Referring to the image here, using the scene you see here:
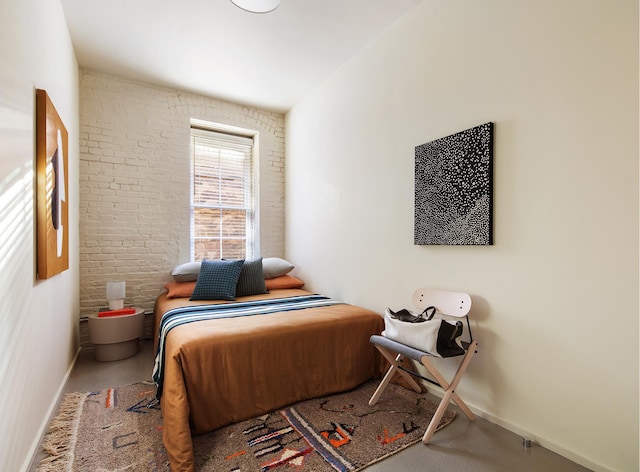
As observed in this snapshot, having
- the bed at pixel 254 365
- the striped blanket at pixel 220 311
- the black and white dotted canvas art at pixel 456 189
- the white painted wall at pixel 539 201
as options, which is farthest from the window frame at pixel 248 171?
the black and white dotted canvas art at pixel 456 189

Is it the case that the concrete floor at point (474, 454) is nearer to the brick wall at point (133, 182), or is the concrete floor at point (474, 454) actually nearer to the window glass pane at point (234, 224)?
the brick wall at point (133, 182)

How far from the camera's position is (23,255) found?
166 centimetres

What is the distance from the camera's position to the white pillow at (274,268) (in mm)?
4108

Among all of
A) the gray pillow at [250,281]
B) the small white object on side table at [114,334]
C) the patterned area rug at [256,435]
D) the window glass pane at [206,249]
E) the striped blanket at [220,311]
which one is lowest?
the patterned area rug at [256,435]

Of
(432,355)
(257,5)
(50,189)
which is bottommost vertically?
(432,355)

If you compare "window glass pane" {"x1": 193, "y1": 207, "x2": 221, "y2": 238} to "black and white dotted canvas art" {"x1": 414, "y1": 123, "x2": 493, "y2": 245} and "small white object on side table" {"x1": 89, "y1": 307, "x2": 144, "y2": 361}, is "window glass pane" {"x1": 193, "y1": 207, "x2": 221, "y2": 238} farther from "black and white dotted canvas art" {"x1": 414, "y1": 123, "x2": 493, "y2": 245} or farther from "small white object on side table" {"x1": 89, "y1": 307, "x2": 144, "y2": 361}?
"black and white dotted canvas art" {"x1": 414, "y1": 123, "x2": 493, "y2": 245}

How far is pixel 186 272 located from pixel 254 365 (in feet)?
6.25

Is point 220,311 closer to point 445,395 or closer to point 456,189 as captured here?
point 445,395

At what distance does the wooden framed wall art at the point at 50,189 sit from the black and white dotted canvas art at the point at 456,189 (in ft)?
8.12

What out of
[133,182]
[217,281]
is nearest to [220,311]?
[217,281]

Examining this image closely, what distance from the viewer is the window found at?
14.5 ft

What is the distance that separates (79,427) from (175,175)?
2.83m

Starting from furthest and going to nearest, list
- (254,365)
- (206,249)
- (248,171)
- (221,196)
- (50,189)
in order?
1. (248,171)
2. (221,196)
3. (206,249)
4. (254,365)
5. (50,189)

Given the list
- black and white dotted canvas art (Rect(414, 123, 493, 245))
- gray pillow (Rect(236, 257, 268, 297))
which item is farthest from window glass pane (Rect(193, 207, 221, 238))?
black and white dotted canvas art (Rect(414, 123, 493, 245))
